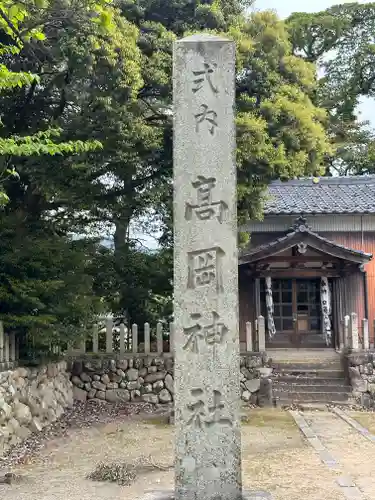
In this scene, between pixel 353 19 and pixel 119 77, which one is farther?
pixel 353 19

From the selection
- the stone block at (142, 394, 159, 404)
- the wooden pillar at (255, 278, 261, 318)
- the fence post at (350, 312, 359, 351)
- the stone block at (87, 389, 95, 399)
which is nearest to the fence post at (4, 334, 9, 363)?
the stone block at (87, 389, 95, 399)

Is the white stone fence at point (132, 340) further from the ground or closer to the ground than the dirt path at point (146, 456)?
further from the ground

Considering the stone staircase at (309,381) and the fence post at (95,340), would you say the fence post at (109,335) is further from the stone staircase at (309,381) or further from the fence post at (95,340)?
the stone staircase at (309,381)

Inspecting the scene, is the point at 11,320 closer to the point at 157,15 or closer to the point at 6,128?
the point at 6,128

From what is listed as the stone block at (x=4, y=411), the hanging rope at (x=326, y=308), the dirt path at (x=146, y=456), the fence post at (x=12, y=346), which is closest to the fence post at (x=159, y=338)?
the dirt path at (x=146, y=456)

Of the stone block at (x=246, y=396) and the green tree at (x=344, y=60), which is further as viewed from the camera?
the green tree at (x=344, y=60)

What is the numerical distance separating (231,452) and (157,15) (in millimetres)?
9664

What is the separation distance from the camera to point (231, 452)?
4.87 metres

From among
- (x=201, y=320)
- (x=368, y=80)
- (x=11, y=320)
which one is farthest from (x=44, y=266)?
(x=368, y=80)

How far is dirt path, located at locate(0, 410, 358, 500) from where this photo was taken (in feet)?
21.5

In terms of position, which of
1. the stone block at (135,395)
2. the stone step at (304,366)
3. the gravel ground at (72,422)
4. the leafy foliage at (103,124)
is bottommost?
the gravel ground at (72,422)

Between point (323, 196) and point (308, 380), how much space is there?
26.0 feet

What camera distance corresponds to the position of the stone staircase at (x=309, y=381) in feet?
44.3

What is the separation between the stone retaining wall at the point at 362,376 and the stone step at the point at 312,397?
370 millimetres
